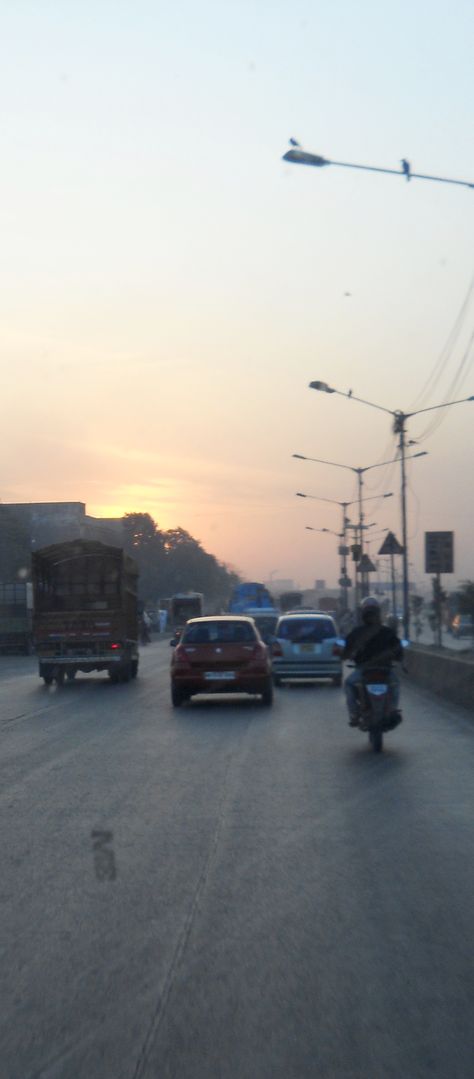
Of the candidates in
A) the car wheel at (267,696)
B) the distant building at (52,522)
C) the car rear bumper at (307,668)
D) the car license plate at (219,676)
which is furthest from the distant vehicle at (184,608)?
the car license plate at (219,676)

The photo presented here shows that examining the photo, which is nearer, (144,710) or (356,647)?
(356,647)

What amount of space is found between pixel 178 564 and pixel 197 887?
148m

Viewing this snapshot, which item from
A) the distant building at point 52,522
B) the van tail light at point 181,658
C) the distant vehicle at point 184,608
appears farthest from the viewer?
the distant building at point 52,522

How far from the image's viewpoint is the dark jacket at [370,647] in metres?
15.4

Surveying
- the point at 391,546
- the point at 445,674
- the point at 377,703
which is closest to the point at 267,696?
the point at 445,674

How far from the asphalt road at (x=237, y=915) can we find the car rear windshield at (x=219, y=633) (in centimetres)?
729

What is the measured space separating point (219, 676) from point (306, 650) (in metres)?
6.51

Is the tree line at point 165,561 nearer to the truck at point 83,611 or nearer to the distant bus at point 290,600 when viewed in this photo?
the distant bus at point 290,600

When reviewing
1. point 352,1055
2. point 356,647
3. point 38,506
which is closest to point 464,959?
point 352,1055

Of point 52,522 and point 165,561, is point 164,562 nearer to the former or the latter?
point 165,561

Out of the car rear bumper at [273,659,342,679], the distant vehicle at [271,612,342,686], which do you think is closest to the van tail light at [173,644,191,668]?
the distant vehicle at [271,612,342,686]

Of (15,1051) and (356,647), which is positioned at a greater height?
(356,647)

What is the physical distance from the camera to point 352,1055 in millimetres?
4926

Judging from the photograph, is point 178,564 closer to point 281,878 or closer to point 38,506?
point 38,506
